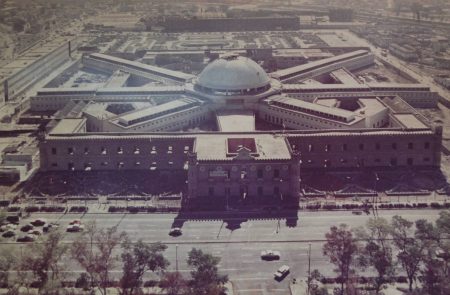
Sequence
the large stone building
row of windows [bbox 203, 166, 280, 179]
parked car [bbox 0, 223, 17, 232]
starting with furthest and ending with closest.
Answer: the large stone building < row of windows [bbox 203, 166, 280, 179] < parked car [bbox 0, 223, 17, 232]

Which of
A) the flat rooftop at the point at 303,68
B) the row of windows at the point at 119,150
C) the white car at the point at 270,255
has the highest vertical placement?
the flat rooftop at the point at 303,68

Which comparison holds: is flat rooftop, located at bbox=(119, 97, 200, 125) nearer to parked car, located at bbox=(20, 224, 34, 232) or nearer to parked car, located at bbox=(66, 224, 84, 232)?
parked car, located at bbox=(66, 224, 84, 232)

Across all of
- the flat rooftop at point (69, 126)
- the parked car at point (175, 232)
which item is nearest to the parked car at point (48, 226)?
the parked car at point (175, 232)

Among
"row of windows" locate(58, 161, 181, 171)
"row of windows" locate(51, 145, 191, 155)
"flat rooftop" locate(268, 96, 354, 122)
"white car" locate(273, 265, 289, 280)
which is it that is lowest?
"white car" locate(273, 265, 289, 280)

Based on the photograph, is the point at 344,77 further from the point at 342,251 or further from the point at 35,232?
the point at 35,232

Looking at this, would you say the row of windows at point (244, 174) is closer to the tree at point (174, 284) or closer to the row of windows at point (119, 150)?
the row of windows at point (119, 150)

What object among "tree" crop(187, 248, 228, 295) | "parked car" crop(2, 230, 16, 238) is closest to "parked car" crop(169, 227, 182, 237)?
"tree" crop(187, 248, 228, 295)
